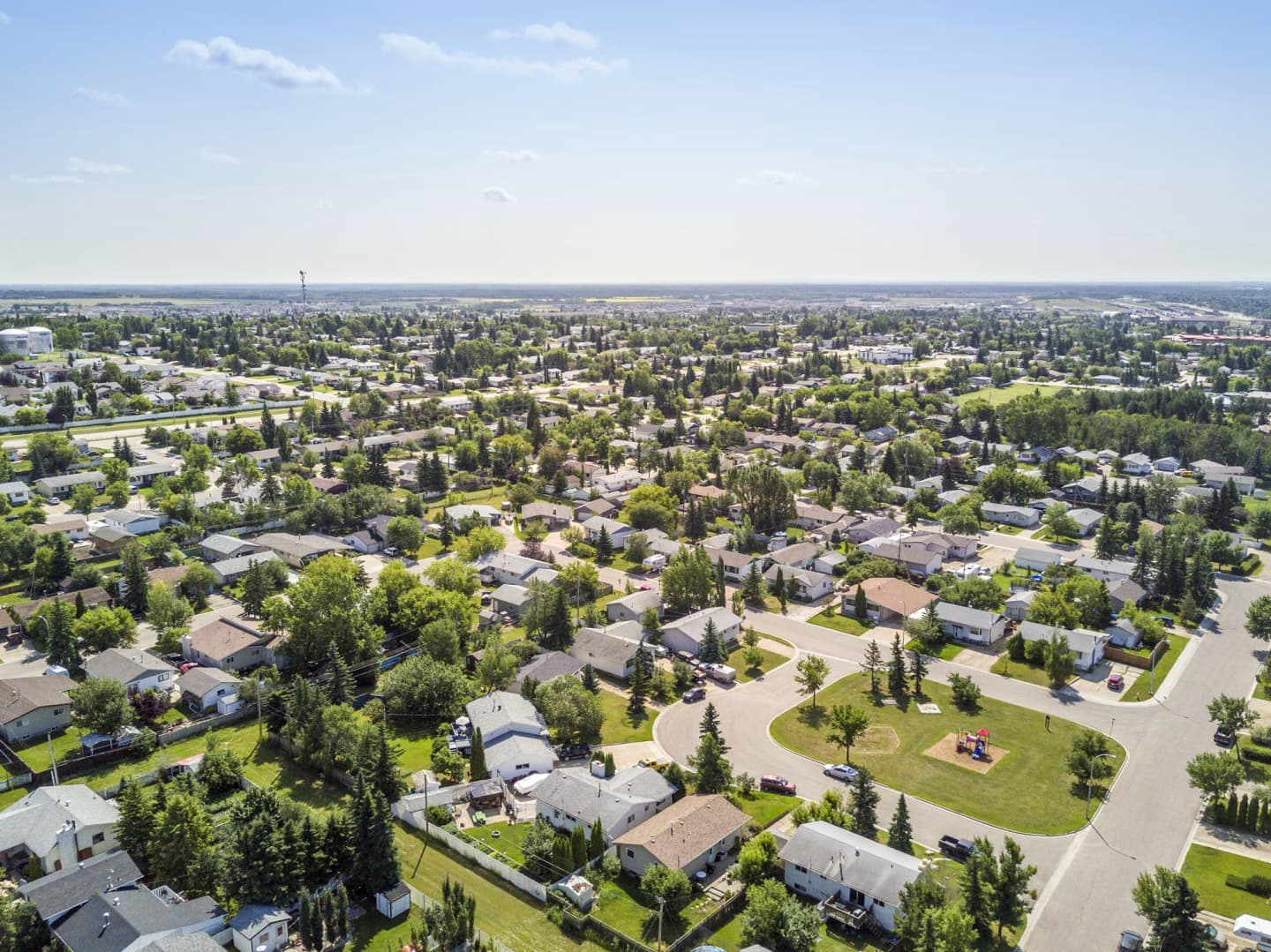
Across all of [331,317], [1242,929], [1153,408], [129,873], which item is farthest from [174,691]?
[331,317]

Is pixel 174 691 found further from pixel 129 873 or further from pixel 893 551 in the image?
pixel 893 551

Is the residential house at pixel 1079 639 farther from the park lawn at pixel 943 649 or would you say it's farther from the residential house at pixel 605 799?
the residential house at pixel 605 799

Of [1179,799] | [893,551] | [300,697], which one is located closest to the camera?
[1179,799]

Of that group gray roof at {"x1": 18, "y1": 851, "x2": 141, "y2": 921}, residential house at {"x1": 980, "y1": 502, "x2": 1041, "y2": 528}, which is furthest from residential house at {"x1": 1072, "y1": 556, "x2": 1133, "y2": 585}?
gray roof at {"x1": 18, "y1": 851, "x2": 141, "y2": 921}

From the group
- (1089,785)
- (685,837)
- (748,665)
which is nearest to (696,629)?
(748,665)

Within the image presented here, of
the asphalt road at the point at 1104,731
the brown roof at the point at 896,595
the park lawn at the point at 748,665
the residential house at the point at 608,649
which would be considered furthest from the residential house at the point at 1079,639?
the residential house at the point at 608,649
